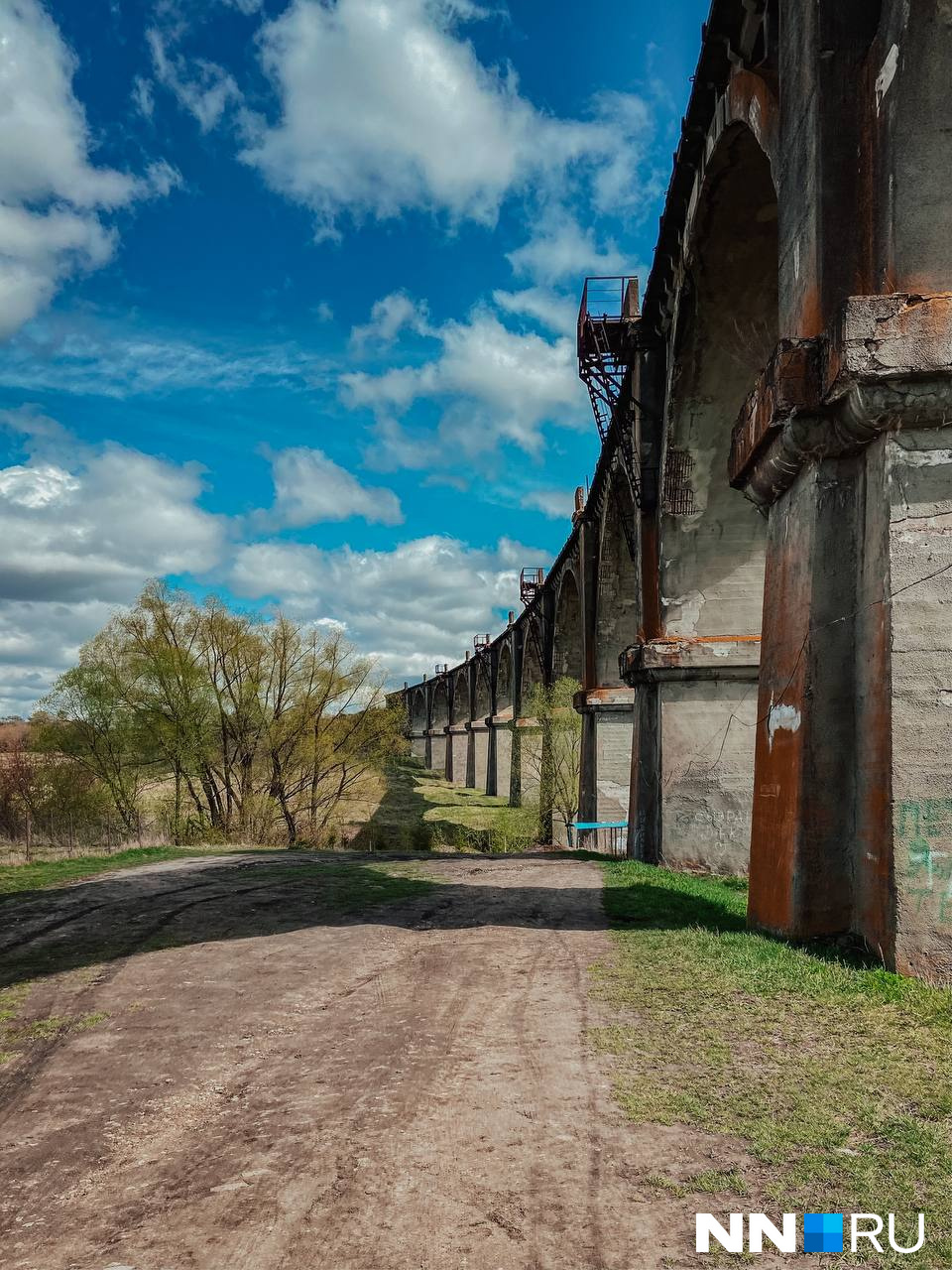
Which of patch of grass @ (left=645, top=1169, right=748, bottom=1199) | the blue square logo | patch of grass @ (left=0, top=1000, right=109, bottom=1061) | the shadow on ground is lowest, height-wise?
the shadow on ground

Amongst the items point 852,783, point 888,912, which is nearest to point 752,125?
point 852,783

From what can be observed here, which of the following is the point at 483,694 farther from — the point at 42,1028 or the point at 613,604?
the point at 42,1028

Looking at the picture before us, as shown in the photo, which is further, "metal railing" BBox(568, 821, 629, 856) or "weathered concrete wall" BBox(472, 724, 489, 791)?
"weathered concrete wall" BBox(472, 724, 489, 791)

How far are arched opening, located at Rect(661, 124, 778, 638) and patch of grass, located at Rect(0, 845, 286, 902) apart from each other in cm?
841

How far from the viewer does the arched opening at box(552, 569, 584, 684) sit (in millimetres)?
28219

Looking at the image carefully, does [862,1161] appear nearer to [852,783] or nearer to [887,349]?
[852,783]

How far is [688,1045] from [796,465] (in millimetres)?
3708

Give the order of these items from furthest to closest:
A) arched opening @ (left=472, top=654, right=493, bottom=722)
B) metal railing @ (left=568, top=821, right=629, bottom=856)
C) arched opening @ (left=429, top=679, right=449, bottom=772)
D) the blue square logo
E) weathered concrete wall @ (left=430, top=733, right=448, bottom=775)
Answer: weathered concrete wall @ (left=430, top=733, right=448, bottom=775)
arched opening @ (left=429, top=679, right=449, bottom=772)
arched opening @ (left=472, top=654, right=493, bottom=722)
metal railing @ (left=568, top=821, right=629, bottom=856)
the blue square logo

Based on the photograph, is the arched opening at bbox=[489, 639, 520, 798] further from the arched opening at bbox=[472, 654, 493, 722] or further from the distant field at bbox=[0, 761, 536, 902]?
the distant field at bbox=[0, 761, 536, 902]

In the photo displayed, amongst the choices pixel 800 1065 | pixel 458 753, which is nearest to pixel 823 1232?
pixel 800 1065

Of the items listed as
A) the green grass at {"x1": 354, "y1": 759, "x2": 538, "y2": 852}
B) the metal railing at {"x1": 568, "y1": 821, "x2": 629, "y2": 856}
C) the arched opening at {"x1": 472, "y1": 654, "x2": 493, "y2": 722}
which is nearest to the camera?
the metal railing at {"x1": 568, "y1": 821, "x2": 629, "y2": 856}

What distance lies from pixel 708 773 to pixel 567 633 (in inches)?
737

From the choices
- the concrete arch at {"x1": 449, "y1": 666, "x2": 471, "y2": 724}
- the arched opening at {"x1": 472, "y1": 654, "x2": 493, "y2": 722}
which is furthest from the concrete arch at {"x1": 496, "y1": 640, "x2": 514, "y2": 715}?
the concrete arch at {"x1": 449, "y1": 666, "x2": 471, "y2": 724}

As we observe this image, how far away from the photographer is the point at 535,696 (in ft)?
90.0
